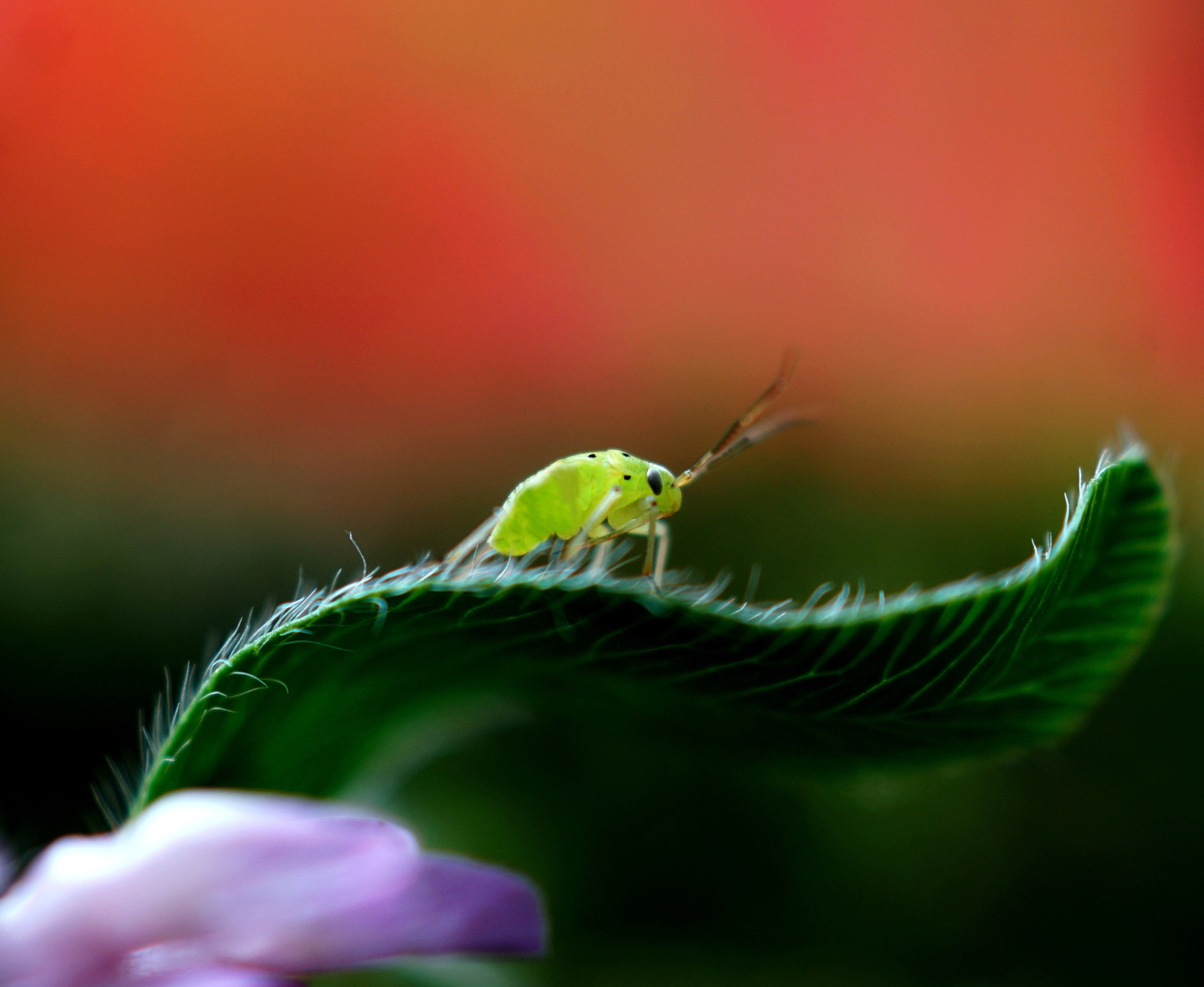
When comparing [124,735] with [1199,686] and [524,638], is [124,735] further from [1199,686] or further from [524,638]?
[1199,686]

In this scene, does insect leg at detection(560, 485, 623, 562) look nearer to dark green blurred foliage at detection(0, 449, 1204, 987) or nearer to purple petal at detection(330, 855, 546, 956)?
purple petal at detection(330, 855, 546, 956)

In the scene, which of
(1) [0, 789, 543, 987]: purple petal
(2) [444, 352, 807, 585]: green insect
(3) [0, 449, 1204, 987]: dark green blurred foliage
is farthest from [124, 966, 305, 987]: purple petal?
(3) [0, 449, 1204, 987]: dark green blurred foliage

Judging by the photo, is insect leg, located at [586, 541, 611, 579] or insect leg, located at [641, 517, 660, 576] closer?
insect leg, located at [586, 541, 611, 579]

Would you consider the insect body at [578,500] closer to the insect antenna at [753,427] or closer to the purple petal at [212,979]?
the insect antenna at [753,427]

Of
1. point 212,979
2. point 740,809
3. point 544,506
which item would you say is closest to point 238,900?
point 212,979

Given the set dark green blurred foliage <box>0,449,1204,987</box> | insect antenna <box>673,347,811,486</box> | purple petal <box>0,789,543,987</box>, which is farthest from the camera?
dark green blurred foliage <box>0,449,1204,987</box>

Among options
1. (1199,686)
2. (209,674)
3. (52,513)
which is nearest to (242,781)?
(209,674)

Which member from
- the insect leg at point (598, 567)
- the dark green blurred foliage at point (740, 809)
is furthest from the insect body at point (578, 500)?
the dark green blurred foliage at point (740, 809)
